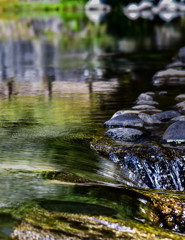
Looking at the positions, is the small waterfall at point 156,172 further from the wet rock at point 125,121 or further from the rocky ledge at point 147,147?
the wet rock at point 125,121

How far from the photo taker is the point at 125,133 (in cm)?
586

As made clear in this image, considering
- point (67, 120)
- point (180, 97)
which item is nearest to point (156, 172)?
point (67, 120)

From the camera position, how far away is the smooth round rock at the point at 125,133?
5832mm

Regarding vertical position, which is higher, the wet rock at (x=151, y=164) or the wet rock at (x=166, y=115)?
the wet rock at (x=166, y=115)

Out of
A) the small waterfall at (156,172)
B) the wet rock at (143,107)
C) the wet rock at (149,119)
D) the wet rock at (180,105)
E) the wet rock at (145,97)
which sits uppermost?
the wet rock at (145,97)

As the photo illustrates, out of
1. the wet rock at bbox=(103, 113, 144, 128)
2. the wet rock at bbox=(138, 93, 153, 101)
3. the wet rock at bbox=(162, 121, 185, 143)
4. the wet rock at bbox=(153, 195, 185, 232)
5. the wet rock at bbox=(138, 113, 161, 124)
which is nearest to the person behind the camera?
the wet rock at bbox=(153, 195, 185, 232)

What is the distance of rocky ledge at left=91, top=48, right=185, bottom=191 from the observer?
512 cm

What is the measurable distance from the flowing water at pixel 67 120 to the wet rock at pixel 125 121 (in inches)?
6.1

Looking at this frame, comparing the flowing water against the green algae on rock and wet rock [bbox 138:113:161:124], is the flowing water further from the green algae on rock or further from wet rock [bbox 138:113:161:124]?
wet rock [bbox 138:113:161:124]

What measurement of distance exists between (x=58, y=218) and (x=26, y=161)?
1688 mm

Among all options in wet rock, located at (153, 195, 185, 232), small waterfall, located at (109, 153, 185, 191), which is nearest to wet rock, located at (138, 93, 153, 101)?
small waterfall, located at (109, 153, 185, 191)

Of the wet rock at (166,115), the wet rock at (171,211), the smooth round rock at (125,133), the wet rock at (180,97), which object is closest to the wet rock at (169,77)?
the wet rock at (180,97)

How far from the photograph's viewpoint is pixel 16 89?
388 inches

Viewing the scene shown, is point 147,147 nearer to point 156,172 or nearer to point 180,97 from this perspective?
point 156,172
